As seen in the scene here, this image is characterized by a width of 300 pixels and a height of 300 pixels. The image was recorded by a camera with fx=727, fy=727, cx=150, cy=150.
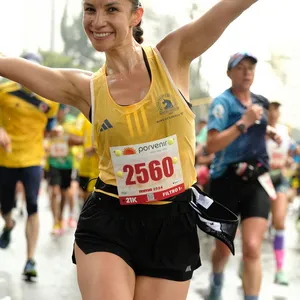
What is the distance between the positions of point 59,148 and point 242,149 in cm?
549

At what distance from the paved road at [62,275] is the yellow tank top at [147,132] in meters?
2.87

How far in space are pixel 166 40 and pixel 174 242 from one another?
831 millimetres

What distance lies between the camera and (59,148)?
33.1 ft

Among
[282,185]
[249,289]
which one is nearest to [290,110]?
[282,185]

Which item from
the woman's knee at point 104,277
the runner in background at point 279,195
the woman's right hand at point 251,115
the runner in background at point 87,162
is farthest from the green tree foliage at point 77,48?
the woman's knee at point 104,277

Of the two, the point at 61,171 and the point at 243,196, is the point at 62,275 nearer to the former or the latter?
the point at 243,196

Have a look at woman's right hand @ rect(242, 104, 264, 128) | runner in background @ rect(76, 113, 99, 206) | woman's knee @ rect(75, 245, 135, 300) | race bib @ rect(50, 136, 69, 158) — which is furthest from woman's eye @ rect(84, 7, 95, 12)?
race bib @ rect(50, 136, 69, 158)

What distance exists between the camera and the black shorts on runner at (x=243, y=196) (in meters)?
Result: 4.84

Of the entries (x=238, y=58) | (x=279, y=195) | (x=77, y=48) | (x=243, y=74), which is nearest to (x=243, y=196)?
(x=243, y=74)

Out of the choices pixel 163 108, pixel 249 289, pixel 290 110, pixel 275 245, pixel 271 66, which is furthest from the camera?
pixel 290 110

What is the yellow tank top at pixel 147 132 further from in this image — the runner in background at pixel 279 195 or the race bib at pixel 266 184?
the runner in background at pixel 279 195

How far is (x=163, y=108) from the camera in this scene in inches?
113

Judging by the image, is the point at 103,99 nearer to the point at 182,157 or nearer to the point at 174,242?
the point at 182,157

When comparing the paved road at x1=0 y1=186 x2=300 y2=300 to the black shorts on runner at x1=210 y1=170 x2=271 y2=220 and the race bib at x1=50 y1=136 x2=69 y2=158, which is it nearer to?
the black shorts on runner at x1=210 y1=170 x2=271 y2=220
